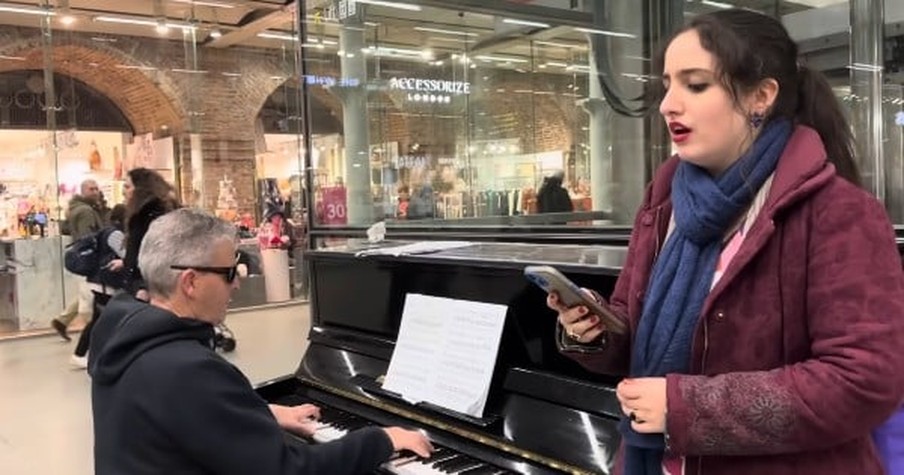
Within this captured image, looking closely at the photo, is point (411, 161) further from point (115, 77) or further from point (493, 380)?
point (115, 77)

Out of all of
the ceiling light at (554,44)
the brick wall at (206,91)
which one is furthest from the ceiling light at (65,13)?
the ceiling light at (554,44)

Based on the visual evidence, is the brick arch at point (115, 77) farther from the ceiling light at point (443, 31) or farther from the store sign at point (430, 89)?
the ceiling light at point (443, 31)

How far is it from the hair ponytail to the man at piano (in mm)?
1179

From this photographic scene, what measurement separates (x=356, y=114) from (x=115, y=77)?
8252mm

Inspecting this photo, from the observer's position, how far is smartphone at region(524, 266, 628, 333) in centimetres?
111

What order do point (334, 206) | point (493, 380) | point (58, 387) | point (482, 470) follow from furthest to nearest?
point (58, 387) < point (334, 206) < point (493, 380) < point (482, 470)

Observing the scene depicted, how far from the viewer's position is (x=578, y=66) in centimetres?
708

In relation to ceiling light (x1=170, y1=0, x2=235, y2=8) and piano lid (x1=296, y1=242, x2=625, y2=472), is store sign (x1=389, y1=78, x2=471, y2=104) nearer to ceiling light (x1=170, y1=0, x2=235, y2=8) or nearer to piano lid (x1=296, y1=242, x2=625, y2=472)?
piano lid (x1=296, y1=242, x2=625, y2=472)

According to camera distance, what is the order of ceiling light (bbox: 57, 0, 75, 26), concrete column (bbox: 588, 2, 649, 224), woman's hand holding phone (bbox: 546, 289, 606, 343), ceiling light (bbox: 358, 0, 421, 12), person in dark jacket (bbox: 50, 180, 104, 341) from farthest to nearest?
ceiling light (bbox: 57, 0, 75, 26) → person in dark jacket (bbox: 50, 180, 104, 341) → ceiling light (bbox: 358, 0, 421, 12) → concrete column (bbox: 588, 2, 649, 224) → woman's hand holding phone (bbox: 546, 289, 606, 343)

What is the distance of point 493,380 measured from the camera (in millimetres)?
2125

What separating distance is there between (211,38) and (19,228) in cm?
423

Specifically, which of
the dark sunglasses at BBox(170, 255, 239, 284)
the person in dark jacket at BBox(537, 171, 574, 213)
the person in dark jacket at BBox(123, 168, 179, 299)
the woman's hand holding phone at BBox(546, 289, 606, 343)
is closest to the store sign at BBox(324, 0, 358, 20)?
the person in dark jacket at BBox(123, 168, 179, 299)

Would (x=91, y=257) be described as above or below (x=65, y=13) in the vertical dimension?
below

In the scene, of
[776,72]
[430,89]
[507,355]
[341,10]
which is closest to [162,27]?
[430,89]
